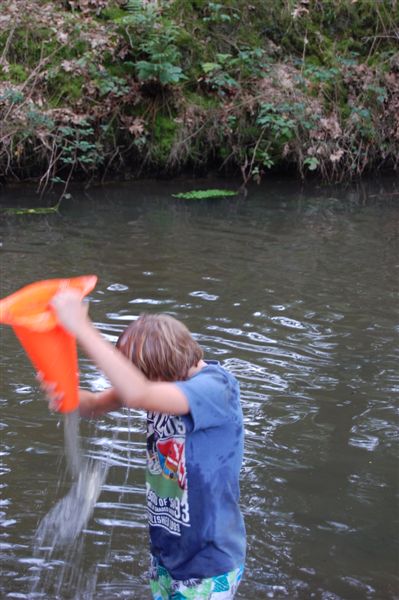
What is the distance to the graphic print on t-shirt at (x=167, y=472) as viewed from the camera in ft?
8.68

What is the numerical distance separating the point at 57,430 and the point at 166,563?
262 centimetres

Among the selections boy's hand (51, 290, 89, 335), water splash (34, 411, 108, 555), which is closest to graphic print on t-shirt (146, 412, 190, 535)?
water splash (34, 411, 108, 555)

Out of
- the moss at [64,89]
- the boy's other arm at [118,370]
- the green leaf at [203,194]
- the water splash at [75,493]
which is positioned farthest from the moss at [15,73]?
the boy's other arm at [118,370]

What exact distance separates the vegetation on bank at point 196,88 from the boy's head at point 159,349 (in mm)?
9918

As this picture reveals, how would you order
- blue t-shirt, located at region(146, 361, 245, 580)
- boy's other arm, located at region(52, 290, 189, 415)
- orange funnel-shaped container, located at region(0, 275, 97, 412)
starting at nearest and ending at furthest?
boy's other arm, located at region(52, 290, 189, 415)
orange funnel-shaped container, located at region(0, 275, 97, 412)
blue t-shirt, located at region(146, 361, 245, 580)

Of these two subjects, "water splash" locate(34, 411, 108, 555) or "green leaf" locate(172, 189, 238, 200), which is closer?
"water splash" locate(34, 411, 108, 555)

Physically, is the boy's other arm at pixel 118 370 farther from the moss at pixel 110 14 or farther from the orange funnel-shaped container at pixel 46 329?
the moss at pixel 110 14

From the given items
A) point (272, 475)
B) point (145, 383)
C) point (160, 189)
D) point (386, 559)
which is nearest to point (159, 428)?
point (145, 383)

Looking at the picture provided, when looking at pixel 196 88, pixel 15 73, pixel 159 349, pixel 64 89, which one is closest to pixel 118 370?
pixel 159 349

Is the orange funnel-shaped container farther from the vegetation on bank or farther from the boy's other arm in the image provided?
the vegetation on bank

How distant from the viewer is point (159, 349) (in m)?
2.60

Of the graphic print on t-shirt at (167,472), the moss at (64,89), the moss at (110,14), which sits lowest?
the graphic print on t-shirt at (167,472)

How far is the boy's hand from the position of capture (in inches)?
97.0

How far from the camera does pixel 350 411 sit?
5.45m
